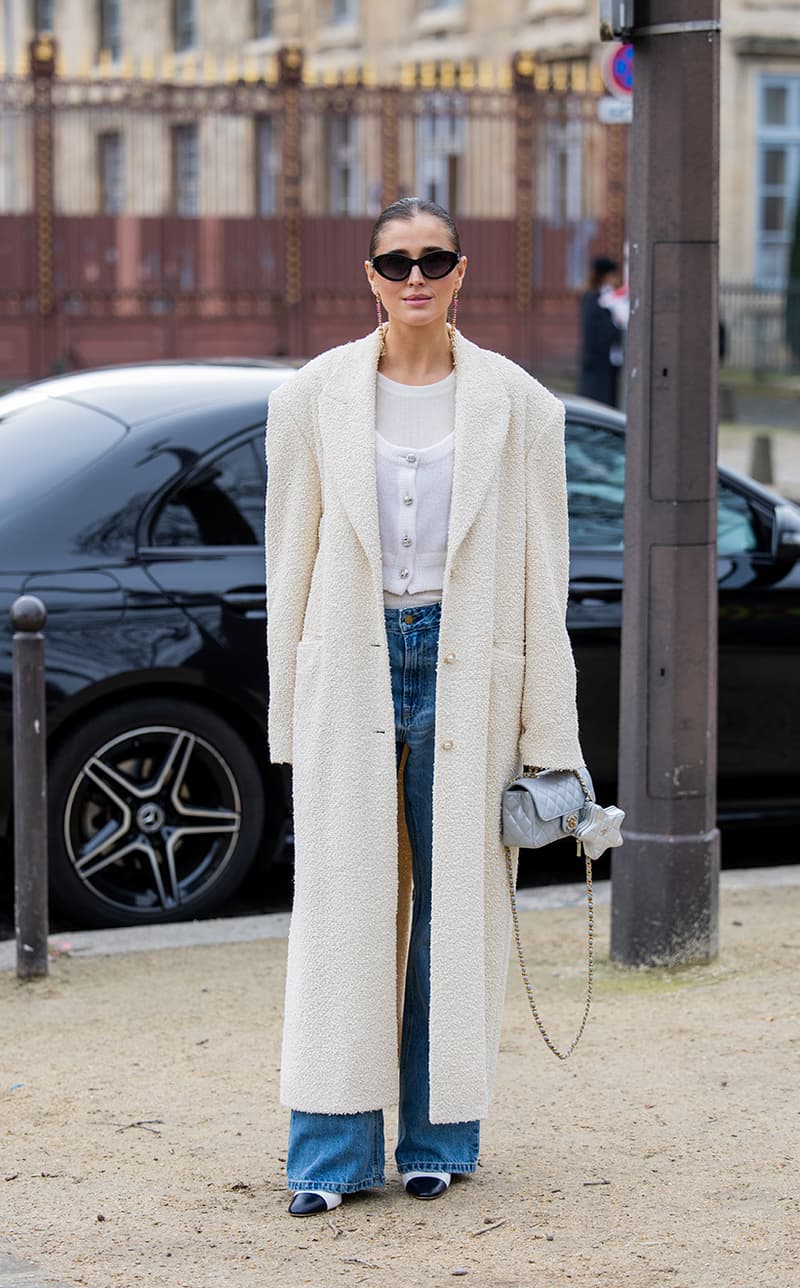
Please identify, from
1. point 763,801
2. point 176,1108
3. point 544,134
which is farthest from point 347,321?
point 176,1108

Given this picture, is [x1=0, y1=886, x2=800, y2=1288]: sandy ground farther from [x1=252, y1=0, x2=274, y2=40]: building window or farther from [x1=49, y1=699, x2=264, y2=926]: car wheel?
[x1=252, y1=0, x2=274, y2=40]: building window

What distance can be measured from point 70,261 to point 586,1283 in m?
19.7

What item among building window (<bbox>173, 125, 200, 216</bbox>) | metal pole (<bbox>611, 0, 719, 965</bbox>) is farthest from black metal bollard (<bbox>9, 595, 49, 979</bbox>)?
building window (<bbox>173, 125, 200, 216</bbox>)

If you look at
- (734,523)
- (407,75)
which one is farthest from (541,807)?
(407,75)

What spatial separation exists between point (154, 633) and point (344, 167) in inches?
1028

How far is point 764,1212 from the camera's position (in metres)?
4.11

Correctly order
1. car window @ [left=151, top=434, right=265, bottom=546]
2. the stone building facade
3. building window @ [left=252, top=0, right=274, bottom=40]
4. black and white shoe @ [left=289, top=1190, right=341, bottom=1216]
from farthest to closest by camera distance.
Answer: building window @ [left=252, top=0, right=274, bottom=40] → the stone building facade → car window @ [left=151, top=434, right=265, bottom=546] → black and white shoe @ [left=289, top=1190, right=341, bottom=1216]

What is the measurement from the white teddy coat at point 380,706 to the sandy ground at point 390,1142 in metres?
0.27

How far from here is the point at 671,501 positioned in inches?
221

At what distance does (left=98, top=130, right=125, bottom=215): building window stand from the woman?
32933mm

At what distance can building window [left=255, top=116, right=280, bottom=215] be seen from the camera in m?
33.3

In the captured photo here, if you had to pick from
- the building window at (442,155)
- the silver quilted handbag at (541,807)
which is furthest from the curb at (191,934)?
the building window at (442,155)

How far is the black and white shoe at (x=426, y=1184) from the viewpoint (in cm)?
420

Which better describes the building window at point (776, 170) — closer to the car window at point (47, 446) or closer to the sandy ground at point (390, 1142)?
the car window at point (47, 446)
